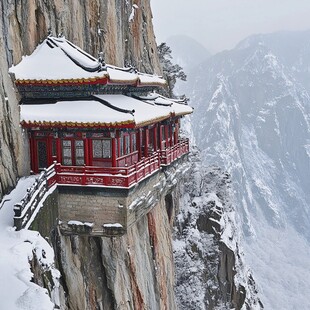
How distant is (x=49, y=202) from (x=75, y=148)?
3.02m

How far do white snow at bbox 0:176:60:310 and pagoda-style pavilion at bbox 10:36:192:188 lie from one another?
348 centimetres

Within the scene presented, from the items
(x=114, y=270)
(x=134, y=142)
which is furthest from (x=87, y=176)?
(x=134, y=142)

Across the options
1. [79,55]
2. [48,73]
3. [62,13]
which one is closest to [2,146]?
[48,73]

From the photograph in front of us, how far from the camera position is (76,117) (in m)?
17.9

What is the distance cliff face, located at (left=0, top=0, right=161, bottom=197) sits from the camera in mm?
17641

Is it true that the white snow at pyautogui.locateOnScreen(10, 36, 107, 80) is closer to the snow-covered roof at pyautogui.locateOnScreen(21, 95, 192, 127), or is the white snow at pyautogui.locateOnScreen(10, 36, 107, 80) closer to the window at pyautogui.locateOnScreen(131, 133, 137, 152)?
the snow-covered roof at pyautogui.locateOnScreen(21, 95, 192, 127)

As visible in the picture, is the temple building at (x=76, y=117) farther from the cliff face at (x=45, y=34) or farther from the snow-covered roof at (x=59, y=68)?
the cliff face at (x=45, y=34)

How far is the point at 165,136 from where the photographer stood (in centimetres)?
2878

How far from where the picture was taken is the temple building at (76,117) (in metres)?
17.8

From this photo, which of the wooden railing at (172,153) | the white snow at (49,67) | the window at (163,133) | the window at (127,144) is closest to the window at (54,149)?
the white snow at (49,67)

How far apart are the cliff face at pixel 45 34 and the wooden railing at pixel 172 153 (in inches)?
278

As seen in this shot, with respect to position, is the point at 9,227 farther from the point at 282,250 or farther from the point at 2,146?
the point at 282,250

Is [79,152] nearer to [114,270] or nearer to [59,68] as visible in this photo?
[59,68]

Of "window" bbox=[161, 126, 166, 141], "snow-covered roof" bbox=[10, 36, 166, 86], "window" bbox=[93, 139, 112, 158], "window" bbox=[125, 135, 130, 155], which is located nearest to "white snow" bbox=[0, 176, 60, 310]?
"window" bbox=[93, 139, 112, 158]
